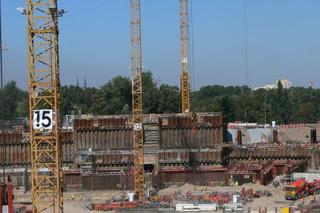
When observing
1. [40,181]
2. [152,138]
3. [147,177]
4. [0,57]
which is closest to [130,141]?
[152,138]

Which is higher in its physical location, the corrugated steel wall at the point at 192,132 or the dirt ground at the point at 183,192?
the corrugated steel wall at the point at 192,132

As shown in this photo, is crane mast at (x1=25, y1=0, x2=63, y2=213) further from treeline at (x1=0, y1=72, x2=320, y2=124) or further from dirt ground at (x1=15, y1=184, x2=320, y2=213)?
treeline at (x1=0, y1=72, x2=320, y2=124)

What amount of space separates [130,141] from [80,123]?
5.42 m

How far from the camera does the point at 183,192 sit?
205ft

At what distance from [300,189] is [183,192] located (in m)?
11.5

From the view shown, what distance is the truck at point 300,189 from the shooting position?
178 feet

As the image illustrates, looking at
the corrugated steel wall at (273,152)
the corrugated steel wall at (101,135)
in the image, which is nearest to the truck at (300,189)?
the corrugated steel wall at (273,152)

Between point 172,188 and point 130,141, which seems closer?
point 172,188

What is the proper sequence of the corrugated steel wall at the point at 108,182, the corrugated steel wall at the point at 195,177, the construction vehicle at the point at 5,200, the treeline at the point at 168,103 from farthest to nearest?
the treeline at the point at 168,103
the corrugated steel wall at the point at 195,177
the corrugated steel wall at the point at 108,182
the construction vehicle at the point at 5,200

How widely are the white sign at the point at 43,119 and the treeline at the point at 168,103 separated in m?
75.8

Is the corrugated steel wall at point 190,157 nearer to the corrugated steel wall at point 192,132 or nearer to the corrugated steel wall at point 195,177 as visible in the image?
the corrugated steel wall at point 192,132

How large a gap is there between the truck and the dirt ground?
58 centimetres

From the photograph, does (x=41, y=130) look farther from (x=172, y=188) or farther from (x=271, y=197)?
(x=172, y=188)

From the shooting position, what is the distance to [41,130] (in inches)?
1486
